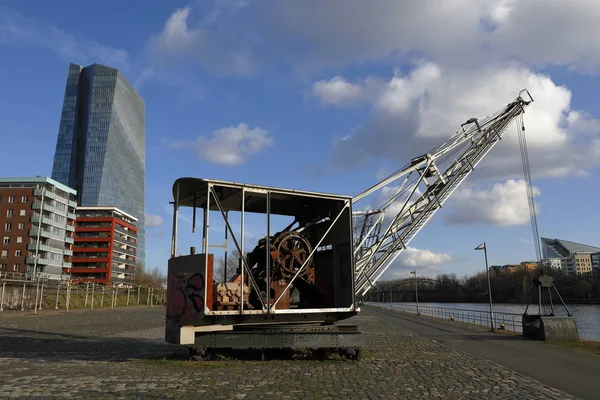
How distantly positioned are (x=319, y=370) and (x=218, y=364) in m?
2.53

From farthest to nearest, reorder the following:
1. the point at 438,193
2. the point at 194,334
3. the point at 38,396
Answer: the point at 438,193
the point at 194,334
the point at 38,396

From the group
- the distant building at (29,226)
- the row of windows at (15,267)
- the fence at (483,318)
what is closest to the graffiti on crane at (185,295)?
the fence at (483,318)

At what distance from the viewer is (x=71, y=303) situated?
54281 mm

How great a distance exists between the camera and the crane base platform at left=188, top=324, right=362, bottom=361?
11602 millimetres

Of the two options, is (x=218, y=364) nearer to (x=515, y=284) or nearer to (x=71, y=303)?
(x=71, y=303)

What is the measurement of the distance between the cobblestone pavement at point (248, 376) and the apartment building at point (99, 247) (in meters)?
99.5

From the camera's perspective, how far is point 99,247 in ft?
358

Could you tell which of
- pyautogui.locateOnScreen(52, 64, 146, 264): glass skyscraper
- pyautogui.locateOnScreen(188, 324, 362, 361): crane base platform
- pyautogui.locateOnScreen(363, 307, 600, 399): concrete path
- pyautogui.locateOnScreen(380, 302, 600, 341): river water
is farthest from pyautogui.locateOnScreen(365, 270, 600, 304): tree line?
pyautogui.locateOnScreen(52, 64, 146, 264): glass skyscraper

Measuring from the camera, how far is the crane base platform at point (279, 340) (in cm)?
1160

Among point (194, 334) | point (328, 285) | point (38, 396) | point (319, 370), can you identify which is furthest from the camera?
point (328, 285)

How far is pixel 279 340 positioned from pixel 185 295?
2672mm

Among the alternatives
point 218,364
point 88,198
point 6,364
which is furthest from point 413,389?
point 88,198

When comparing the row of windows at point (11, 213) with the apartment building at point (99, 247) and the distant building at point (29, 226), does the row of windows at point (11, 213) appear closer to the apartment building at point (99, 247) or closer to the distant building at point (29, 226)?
the distant building at point (29, 226)

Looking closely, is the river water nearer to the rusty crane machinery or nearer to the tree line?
the tree line
